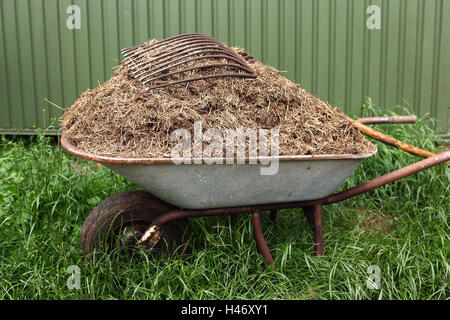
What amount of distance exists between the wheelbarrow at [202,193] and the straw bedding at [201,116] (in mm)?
81

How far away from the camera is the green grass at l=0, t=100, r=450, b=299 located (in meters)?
2.44

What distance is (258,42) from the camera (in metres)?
4.89

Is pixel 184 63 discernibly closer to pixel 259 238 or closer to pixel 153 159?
pixel 153 159

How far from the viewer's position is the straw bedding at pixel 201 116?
2.37 metres

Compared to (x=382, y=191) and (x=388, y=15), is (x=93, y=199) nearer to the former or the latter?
(x=382, y=191)

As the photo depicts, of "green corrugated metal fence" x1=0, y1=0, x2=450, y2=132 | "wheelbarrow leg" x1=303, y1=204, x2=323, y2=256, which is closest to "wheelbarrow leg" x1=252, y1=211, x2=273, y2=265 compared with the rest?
"wheelbarrow leg" x1=303, y1=204, x2=323, y2=256

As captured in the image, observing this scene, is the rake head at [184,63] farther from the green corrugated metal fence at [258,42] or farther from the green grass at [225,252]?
the green corrugated metal fence at [258,42]

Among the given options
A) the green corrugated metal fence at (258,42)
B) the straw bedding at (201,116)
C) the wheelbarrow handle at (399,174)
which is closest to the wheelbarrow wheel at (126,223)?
the straw bedding at (201,116)

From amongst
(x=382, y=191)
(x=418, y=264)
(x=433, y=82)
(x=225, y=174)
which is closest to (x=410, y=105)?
(x=433, y=82)

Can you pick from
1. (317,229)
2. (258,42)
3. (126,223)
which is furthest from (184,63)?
(258,42)

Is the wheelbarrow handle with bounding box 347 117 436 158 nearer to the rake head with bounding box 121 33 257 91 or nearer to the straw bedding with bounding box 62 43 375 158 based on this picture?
the straw bedding with bounding box 62 43 375 158

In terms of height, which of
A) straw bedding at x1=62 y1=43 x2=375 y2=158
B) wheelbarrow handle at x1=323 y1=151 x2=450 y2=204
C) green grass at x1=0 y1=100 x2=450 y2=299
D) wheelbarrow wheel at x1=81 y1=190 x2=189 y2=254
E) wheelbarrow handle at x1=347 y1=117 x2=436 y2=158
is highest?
straw bedding at x1=62 y1=43 x2=375 y2=158

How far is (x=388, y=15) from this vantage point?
16.2 feet
